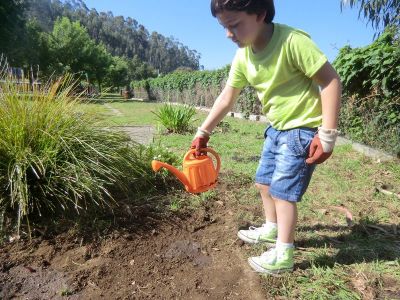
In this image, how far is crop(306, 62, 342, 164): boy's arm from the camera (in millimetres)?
1715

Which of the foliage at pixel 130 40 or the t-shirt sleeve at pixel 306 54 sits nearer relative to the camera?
the t-shirt sleeve at pixel 306 54

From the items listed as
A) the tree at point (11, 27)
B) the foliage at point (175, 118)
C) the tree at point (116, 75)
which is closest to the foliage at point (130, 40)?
the tree at point (116, 75)

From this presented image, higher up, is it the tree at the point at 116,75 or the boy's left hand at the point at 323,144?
the tree at the point at 116,75

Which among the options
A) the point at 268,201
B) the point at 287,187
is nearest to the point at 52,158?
→ the point at 268,201

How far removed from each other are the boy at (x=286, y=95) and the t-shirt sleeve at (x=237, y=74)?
11 millimetres

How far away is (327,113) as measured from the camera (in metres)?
1.75

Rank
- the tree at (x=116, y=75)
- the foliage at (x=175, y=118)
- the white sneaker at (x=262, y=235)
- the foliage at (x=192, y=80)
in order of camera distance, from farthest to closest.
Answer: the tree at (x=116, y=75) < the foliage at (x=192, y=80) < the foliage at (x=175, y=118) < the white sneaker at (x=262, y=235)

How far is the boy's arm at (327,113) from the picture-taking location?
171 cm

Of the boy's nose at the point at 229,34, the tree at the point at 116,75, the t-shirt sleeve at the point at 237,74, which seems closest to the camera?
the boy's nose at the point at 229,34

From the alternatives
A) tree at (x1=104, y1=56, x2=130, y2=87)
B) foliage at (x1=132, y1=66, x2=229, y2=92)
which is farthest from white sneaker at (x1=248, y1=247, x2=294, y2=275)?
tree at (x1=104, y1=56, x2=130, y2=87)

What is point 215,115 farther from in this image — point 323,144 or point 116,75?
point 116,75

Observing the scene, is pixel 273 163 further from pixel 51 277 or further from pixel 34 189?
pixel 34 189

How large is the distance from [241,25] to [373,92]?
13.0ft

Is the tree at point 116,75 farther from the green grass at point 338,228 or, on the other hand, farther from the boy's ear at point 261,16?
the boy's ear at point 261,16
